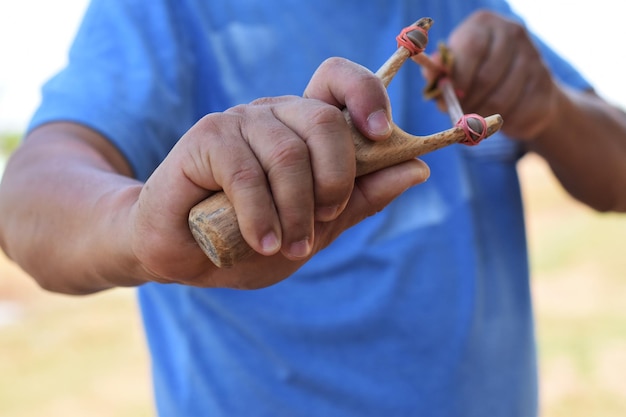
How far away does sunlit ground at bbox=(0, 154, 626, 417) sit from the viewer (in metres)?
2.09

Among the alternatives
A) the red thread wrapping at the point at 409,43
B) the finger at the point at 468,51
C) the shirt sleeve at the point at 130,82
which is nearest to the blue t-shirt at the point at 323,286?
the shirt sleeve at the point at 130,82

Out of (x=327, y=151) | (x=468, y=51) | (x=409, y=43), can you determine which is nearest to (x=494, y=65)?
(x=468, y=51)

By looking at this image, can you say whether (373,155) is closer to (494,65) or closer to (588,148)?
(494,65)

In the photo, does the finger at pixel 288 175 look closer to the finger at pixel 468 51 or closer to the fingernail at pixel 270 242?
the fingernail at pixel 270 242

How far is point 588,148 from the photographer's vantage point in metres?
0.73

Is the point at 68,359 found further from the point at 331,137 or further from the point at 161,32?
the point at 331,137

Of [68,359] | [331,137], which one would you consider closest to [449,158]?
[331,137]

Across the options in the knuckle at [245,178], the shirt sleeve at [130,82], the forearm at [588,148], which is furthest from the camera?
the forearm at [588,148]

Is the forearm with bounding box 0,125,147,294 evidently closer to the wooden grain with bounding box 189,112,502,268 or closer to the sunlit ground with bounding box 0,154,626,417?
the wooden grain with bounding box 189,112,502,268

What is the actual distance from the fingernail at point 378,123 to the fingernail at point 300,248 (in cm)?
7

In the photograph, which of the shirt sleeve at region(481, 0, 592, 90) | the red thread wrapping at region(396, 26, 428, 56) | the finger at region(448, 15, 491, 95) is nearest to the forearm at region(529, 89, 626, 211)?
the shirt sleeve at region(481, 0, 592, 90)

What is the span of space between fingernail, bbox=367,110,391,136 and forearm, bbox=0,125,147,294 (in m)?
0.14

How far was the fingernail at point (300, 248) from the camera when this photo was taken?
34cm

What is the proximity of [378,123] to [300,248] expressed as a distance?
8 centimetres
